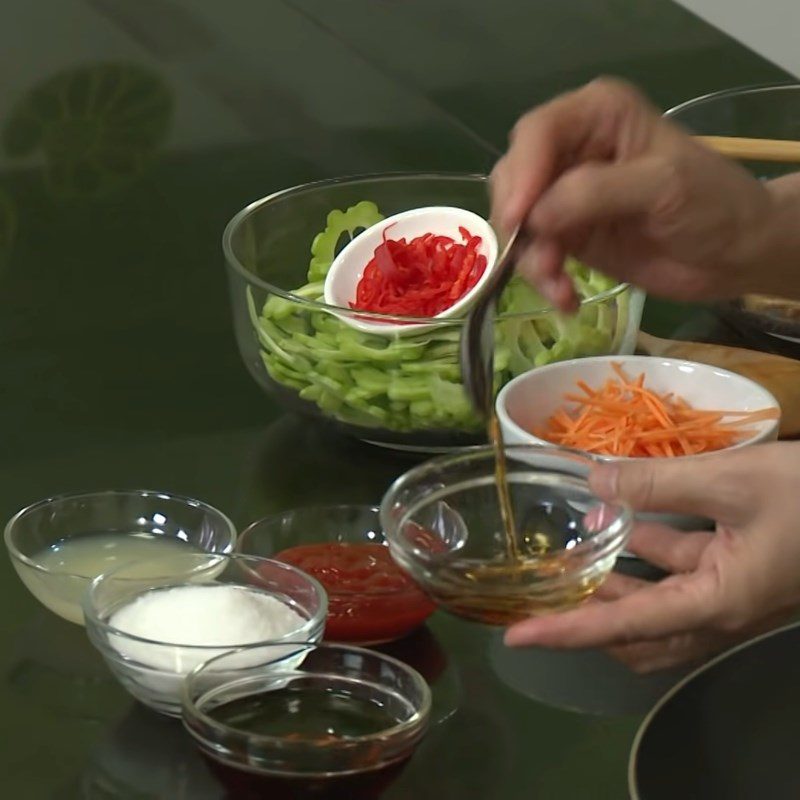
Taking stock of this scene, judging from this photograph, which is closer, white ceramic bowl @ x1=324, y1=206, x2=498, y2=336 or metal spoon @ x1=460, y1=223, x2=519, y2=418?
metal spoon @ x1=460, y1=223, x2=519, y2=418

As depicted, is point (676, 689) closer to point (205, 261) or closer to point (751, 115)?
point (205, 261)

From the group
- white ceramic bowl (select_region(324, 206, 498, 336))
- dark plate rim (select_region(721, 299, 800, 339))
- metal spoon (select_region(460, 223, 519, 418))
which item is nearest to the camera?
metal spoon (select_region(460, 223, 519, 418))

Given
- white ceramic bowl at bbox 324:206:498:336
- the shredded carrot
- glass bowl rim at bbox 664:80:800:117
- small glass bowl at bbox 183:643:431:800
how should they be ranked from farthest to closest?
1. glass bowl rim at bbox 664:80:800:117
2. white ceramic bowl at bbox 324:206:498:336
3. the shredded carrot
4. small glass bowl at bbox 183:643:431:800

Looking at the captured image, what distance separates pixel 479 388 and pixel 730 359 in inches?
13.9

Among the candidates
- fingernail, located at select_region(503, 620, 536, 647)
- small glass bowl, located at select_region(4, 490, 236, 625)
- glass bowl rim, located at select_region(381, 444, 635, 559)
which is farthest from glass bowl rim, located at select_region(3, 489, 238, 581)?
fingernail, located at select_region(503, 620, 536, 647)

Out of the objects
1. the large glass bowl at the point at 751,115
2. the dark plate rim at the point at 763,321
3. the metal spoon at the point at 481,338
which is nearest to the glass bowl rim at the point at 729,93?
the large glass bowl at the point at 751,115

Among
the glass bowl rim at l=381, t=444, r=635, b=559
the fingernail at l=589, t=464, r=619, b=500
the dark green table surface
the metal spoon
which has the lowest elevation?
the dark green table surface

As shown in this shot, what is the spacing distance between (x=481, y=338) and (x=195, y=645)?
31cm

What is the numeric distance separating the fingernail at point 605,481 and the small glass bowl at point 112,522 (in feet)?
0.82

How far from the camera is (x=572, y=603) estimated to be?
108 centimetres

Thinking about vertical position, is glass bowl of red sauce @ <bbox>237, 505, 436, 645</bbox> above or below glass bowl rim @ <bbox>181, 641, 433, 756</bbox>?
below

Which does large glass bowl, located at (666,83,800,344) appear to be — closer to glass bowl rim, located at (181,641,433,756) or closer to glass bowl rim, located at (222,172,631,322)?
glass bowl rim, located at (222,172,631,322)

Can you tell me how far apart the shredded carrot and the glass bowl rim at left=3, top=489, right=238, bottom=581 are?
0.26 metres

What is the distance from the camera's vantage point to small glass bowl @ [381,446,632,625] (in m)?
1.05
